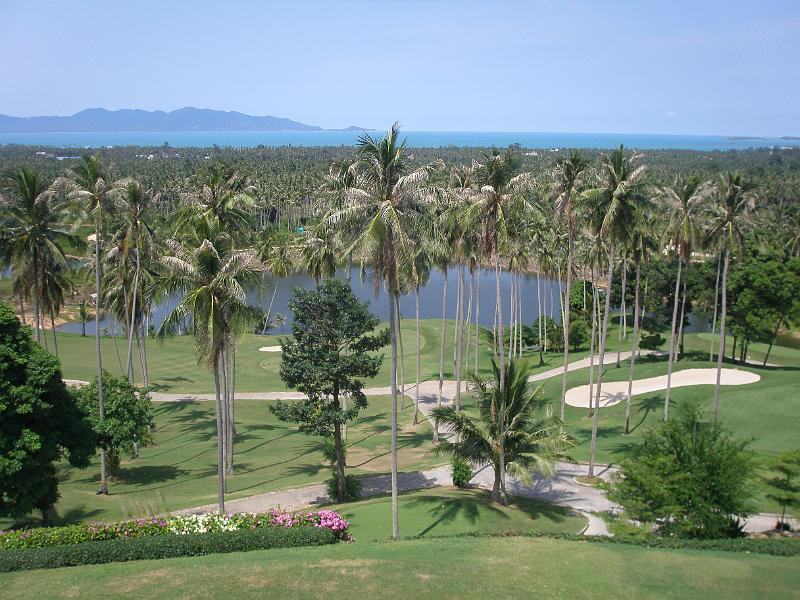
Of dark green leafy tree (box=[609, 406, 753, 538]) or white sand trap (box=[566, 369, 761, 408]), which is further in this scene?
white sand trap (box=[566, 369, 761, 408])

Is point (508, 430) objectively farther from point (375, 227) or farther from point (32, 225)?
point (32, 225)

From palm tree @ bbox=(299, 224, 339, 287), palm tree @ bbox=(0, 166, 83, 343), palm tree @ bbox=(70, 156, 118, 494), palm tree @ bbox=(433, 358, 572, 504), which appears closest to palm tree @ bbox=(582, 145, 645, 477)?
palm tree @ bbox=(433, 358, 572, 504)

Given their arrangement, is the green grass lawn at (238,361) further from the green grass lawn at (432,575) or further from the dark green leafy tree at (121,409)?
the green grass lawn at (432,575)

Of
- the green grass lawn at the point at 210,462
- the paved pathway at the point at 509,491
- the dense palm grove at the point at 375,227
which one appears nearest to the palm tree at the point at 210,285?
the dense palm grove at the point at 375,227

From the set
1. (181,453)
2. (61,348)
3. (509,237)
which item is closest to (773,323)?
(509,237)

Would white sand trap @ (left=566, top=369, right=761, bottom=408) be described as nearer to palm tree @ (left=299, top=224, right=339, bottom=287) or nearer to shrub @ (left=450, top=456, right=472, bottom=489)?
shrub @ (left=450, top=456, right=472, bottom=489)
